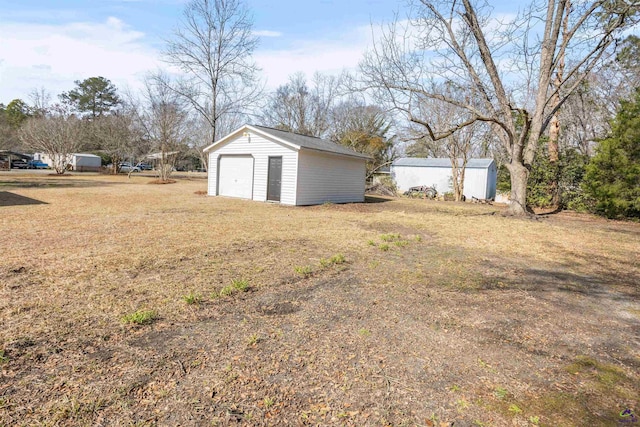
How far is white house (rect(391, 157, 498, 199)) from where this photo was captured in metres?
24.0

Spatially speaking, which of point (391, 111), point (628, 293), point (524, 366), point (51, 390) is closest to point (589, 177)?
point (391, 111)

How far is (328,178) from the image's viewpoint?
1528cm

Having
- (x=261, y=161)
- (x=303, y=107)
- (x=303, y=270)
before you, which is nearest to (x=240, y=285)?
(x=303, y=270)

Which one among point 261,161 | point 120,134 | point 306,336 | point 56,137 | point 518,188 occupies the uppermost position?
point 120,134

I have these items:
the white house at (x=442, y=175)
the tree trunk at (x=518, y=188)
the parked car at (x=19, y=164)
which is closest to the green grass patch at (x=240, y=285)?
the tree trunk at (x=518, y=188)

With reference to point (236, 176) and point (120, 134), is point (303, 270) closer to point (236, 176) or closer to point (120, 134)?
point (236, 176)

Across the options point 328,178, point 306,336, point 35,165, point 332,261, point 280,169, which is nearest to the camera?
point 306,336

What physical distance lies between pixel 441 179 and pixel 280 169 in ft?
49.7

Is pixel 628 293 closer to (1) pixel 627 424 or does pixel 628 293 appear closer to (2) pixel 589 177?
(1) pixel 627 424

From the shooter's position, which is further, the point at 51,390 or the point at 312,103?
the point at 312,103

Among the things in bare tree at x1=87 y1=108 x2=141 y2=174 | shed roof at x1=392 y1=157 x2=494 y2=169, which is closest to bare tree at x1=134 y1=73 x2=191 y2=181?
bare tree at x1=87 y1=108 x2=141 y2=174

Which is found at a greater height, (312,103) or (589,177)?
(312,103)

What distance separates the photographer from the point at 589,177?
43.3 feet

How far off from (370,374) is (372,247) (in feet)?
13.9
